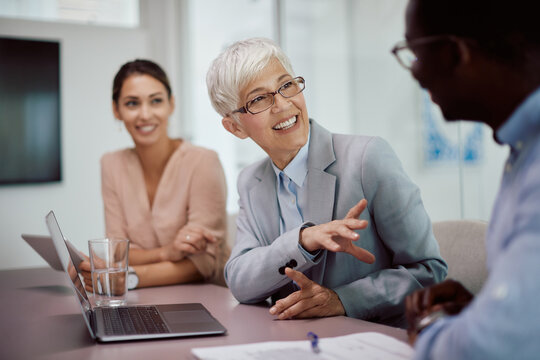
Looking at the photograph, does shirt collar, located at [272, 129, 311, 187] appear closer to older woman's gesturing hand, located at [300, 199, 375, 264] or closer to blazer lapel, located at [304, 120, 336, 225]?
blazer lapel, located at [304, 120, 336, 225]

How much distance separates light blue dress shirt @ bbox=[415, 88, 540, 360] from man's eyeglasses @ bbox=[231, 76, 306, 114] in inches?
34.7

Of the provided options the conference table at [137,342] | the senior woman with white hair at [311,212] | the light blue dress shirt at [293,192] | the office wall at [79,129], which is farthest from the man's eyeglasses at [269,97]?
the office wall at [79,129]

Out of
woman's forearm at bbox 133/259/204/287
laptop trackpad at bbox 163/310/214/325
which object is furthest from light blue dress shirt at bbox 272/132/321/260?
woman's forearm at bbox 133/259/204/287

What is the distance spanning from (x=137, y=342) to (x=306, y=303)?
A: 37 centimetres

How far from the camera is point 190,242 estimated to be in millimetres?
1832

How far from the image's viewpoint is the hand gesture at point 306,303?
3.85 ft

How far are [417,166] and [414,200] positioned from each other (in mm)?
1073

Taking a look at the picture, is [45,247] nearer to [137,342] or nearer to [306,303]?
[137,342]

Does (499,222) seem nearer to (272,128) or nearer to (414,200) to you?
(414,200)

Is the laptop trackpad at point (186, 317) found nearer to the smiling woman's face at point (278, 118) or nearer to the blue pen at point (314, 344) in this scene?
the blue pen at point (314, 344)

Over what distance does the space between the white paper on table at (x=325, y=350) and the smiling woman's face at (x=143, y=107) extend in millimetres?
1417

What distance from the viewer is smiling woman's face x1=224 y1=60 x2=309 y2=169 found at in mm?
1468

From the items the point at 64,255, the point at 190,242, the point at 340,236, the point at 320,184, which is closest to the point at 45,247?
the point at 190,242

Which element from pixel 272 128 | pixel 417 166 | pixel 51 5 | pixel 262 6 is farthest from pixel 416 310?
pixel 51 5
